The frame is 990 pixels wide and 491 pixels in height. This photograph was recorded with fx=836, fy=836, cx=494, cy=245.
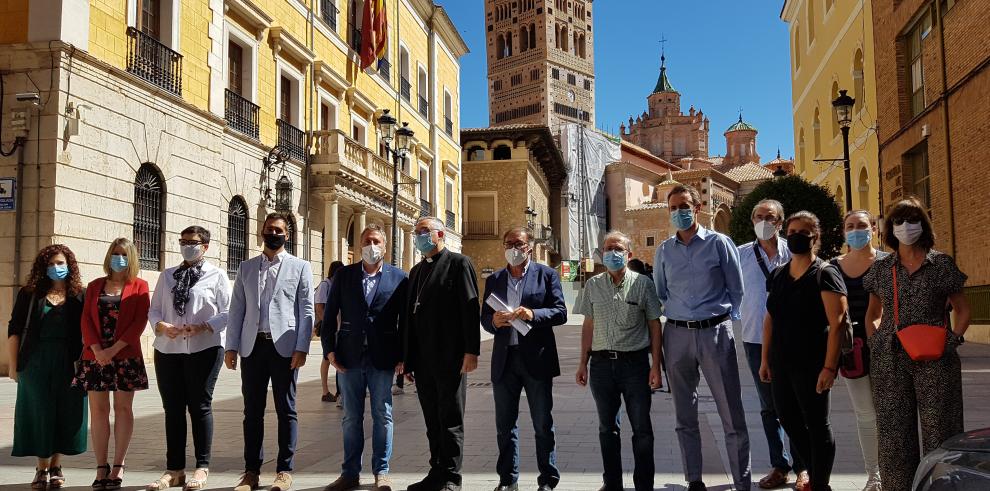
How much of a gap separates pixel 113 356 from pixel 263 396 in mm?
1035

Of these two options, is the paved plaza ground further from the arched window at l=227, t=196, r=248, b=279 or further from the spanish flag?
the spanish flag

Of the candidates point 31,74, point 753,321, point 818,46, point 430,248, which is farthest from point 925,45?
point 31,74

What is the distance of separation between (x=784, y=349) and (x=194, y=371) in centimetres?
387

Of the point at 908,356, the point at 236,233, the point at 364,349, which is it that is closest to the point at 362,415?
the point at 364,349

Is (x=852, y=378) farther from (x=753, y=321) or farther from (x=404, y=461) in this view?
(x=404, y=461)

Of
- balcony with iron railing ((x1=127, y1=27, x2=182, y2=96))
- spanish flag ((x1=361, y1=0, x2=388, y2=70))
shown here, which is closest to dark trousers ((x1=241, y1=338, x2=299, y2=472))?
balcony with iron railing ((x1=127, y1=27, x2=182, y2=96))

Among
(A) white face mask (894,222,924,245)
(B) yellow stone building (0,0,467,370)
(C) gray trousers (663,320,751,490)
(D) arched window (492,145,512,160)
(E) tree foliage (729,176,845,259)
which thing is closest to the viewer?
(A) white face mask (894,222,924,245)

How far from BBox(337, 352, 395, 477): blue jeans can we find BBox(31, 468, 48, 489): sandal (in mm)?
1969

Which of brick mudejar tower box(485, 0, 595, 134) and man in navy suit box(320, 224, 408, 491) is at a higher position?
brick mudejar tower box(485, 0, 595, 134)

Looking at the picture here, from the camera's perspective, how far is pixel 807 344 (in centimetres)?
475

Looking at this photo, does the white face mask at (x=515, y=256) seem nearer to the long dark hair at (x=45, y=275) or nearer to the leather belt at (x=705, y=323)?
the leather belt at (x=705, y=323)

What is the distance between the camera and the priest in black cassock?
5.41m

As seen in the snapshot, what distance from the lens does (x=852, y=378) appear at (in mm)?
4848

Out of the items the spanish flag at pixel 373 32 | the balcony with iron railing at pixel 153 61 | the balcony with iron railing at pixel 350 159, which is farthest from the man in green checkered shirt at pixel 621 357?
the spanish flag at pixel 373 32
